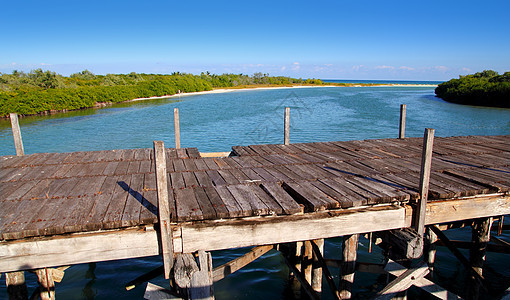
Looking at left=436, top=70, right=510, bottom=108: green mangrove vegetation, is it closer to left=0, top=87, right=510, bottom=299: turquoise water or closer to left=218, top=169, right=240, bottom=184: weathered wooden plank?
left=0, top=87, right=510, bottom=299: turquoise water

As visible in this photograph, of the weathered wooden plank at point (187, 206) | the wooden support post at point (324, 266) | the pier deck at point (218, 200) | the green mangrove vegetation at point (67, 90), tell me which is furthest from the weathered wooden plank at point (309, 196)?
the green mangrove vegetation at point (67, 90)

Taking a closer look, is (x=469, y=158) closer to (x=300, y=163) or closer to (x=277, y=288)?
(x=300, y=163)

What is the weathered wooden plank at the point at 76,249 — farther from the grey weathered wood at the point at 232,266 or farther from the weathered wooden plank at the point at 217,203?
the grey weathered wood at the point at 232,266

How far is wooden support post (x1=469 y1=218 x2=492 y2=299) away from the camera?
6.51 meters

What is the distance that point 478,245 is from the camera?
265 inches

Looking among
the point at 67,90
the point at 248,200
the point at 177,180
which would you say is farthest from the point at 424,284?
the point at 67,90

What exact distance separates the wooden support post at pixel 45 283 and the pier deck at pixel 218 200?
4.53 ft

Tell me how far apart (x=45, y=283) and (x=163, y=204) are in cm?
315

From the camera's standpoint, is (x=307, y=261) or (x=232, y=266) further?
(x=307, y=261)

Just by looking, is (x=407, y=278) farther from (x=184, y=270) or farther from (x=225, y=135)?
(x=225, y=135)

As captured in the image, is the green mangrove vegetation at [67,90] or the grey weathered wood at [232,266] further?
the green mangrove vegetation at [67,90]

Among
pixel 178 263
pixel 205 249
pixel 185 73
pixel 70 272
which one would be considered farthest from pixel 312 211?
pixel 185 73

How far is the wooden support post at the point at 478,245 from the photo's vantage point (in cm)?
651

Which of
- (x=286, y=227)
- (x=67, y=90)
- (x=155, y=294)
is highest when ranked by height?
(x=67, y=90)
